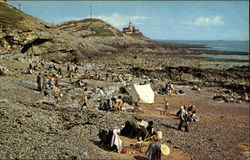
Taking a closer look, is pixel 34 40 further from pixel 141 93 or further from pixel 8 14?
pixel 141 93

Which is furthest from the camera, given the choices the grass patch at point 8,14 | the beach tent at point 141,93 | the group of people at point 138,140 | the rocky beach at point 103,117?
the grass patch at point 8,14

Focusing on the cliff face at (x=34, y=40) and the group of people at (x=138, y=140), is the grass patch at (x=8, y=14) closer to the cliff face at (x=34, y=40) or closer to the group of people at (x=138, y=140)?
the cliff face at (x=34, y=40)

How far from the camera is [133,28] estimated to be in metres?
166

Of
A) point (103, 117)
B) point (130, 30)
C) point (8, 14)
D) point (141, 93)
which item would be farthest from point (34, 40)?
point (130, 30)

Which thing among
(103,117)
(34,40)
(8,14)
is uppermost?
(8,14)

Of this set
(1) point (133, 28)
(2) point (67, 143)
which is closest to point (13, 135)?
(2) point (67, 143)

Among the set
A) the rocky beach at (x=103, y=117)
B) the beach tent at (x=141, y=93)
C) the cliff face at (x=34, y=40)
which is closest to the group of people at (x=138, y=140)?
the rocky beach at (x=103, y=117)

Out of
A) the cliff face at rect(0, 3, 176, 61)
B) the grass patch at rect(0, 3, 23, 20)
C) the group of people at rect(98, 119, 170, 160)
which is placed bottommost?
the group of people at rect(98, 119, 170, 160)

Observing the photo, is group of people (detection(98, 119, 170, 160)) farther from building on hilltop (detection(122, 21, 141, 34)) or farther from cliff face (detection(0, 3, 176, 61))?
building on hilltop (detection(122, 21, 141, 34))

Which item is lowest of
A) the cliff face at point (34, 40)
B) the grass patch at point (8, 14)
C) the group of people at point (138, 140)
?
the group of people at point (138, 140)

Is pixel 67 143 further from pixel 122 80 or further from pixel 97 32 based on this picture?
pixel 97 32

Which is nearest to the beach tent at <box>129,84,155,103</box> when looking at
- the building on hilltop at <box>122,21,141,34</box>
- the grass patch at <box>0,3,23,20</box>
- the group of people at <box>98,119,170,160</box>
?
the group of people at <box>98,119,170,160</box>

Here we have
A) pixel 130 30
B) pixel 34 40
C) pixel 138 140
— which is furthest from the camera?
pixel 130 30

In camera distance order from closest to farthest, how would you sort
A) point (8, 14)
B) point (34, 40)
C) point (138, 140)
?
point (138, 140)
point (34, 40)
point (8, 14)
